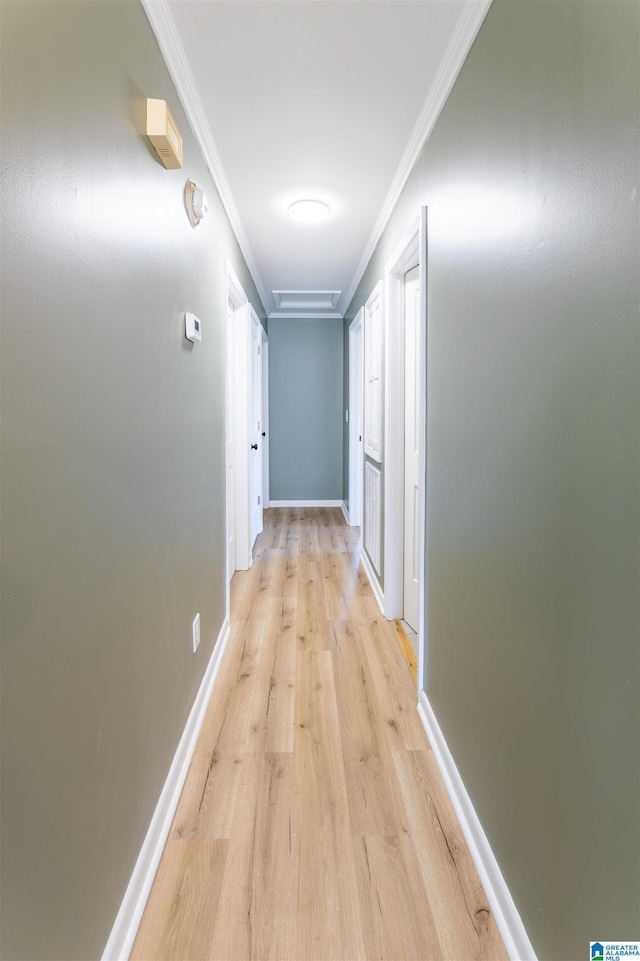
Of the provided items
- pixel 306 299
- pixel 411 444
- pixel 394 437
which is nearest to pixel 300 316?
pixel 306 299

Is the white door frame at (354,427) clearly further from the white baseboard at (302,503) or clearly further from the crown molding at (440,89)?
the crown molding at (440,89)

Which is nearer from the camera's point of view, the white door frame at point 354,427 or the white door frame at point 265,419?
the white door frame at point 354,427

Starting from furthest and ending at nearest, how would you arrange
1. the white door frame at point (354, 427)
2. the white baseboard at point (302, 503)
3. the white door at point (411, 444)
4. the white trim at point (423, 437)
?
the white baseboard at point (302, 503) < the white door frame at point (354, 427) < the white door at point (411, 444) < the white trim at point (423, 437)

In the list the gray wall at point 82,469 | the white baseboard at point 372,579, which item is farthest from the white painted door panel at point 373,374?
the gray wall at point 82,469

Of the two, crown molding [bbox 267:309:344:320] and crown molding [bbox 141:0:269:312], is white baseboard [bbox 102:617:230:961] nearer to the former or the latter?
crown molding [bbox 141:0:269:312]

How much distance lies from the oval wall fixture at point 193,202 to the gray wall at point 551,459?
94cm

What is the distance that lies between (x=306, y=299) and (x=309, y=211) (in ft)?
9.42

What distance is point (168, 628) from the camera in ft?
5.26

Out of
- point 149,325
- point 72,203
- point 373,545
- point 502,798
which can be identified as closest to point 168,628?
point 149,325

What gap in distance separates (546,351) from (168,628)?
4.41 ft

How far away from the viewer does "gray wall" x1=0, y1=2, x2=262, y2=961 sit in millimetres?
748

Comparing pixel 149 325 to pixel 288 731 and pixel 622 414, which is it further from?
pixel 288 731

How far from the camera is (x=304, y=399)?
20.5ft

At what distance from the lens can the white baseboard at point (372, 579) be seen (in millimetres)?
3191
